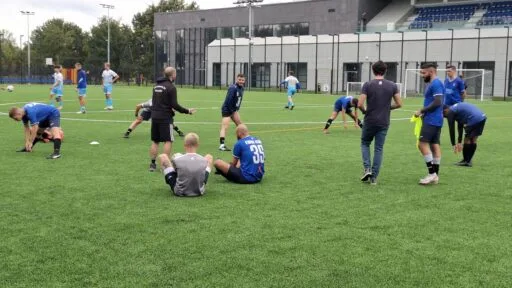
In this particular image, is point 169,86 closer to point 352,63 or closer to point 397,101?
A: point 397,101

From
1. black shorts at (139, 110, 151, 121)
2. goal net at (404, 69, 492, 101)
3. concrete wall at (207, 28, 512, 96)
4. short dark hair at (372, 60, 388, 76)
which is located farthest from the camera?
concrete wall at (207, 28, 512, 96)

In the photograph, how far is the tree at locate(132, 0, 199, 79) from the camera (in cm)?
9850

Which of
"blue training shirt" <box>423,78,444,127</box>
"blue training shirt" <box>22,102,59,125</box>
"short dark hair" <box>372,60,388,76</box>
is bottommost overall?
"blue training shirt" <box>22,102,59,125</box>

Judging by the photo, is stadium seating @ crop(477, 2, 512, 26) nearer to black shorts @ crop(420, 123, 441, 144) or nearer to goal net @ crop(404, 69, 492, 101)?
goal net @ crop(404, 69, 492, 101)

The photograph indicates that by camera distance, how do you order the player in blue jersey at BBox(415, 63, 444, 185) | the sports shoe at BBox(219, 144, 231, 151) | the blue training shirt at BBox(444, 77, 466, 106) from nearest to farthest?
the player in blue jersey at BBox(415, 63, 444, 185) → the sports shoe at BBox(219, 144, 231, 151) → the blue training shirt at BBox(444, 77, 466, 106)

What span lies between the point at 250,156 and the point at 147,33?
100.0 metres

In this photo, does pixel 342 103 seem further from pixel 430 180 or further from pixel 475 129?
pixel 430 180

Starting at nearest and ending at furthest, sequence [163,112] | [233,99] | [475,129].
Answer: [163,112], [475,129], [233,99]

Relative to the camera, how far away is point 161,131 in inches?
416

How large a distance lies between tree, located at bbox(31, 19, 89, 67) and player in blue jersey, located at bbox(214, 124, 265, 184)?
95.1m

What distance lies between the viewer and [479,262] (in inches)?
216

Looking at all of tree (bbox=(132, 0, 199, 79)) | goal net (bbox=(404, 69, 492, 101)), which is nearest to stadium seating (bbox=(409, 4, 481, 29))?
goal net (bbox=(404, 69, 492, 101))

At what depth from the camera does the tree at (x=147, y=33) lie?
323 feet

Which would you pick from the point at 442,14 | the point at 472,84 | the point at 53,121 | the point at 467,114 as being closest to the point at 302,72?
the point at 442,14
